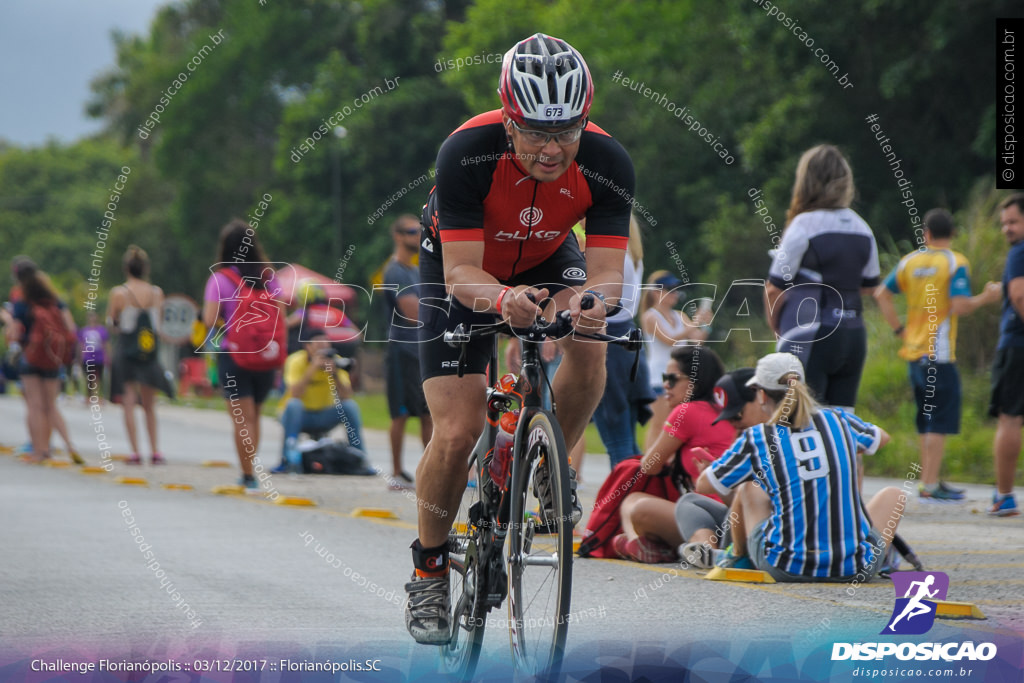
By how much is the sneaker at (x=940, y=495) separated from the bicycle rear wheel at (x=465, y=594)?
5.99 meters

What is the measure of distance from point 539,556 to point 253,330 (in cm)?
701

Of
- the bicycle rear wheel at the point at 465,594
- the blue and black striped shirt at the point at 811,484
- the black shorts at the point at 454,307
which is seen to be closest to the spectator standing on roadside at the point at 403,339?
the blue and black striped shirt at the point at 811,484

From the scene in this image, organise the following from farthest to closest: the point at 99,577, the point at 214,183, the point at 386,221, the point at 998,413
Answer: the point at 214,183, the point at 386,221, the point at 998,413, the point at 99,577

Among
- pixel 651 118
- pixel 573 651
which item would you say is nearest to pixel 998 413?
pixel 573 651

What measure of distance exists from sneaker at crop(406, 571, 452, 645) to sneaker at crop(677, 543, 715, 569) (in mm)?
2447

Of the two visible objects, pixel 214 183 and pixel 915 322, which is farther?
pixel 214 183

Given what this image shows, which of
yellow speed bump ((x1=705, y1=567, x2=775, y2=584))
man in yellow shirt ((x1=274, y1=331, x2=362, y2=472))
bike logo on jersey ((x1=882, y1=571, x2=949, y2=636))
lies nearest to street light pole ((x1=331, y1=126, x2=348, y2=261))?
man in yellow shirt ((x1=274, y1=331, x2=362, y2=472))

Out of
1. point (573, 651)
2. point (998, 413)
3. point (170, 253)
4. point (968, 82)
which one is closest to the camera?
point (573, 651)

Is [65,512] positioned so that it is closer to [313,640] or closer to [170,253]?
[313,640]

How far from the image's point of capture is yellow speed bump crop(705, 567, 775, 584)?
6250mm

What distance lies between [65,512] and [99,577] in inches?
119

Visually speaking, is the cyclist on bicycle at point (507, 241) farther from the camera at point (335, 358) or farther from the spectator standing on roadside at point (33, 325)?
the spectator standing on roadside at point (33, 325)

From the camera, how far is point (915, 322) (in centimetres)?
1003

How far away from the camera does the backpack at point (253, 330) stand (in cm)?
1062
